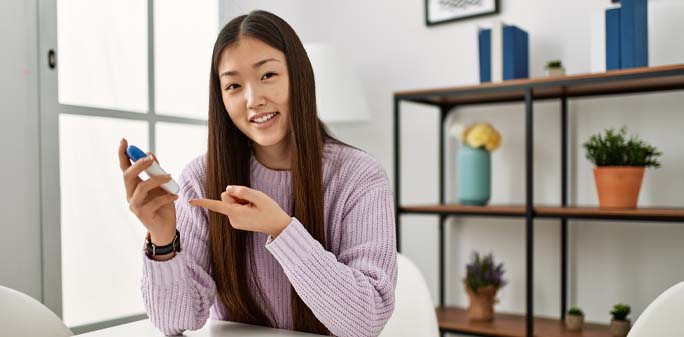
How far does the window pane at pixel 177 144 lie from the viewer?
2166 mm

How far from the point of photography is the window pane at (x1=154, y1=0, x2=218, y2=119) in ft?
7.06

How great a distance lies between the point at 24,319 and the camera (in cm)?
103

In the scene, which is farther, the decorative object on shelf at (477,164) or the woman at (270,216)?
the decorative object on shelf at (477,164)

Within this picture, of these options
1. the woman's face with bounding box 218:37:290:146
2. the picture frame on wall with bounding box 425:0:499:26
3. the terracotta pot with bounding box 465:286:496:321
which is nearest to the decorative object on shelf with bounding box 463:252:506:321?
the terracotta pot with bounding box 465:286:496:321

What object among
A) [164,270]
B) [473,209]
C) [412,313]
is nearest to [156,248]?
[164,270]

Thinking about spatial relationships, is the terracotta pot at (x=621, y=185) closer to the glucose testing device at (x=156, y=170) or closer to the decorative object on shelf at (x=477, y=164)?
the decorative object on shelf at (x=477, y=164)

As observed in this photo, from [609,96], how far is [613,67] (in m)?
0.28

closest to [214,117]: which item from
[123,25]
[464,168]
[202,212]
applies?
[202,212]

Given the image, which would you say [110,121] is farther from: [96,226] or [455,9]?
[455,9]

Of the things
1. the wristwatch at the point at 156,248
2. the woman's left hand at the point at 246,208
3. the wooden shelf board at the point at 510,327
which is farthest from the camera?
the wooden shelf board at the point at 510,327

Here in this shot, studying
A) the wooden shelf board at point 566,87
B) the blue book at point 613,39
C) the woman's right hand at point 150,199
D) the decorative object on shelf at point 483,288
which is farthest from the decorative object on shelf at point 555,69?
the woman's right hand at point 150,199

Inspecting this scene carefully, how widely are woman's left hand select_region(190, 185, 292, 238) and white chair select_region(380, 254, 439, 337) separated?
1.64ft

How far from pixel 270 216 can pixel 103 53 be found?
1.34 metres

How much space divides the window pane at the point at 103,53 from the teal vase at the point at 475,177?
117cm
